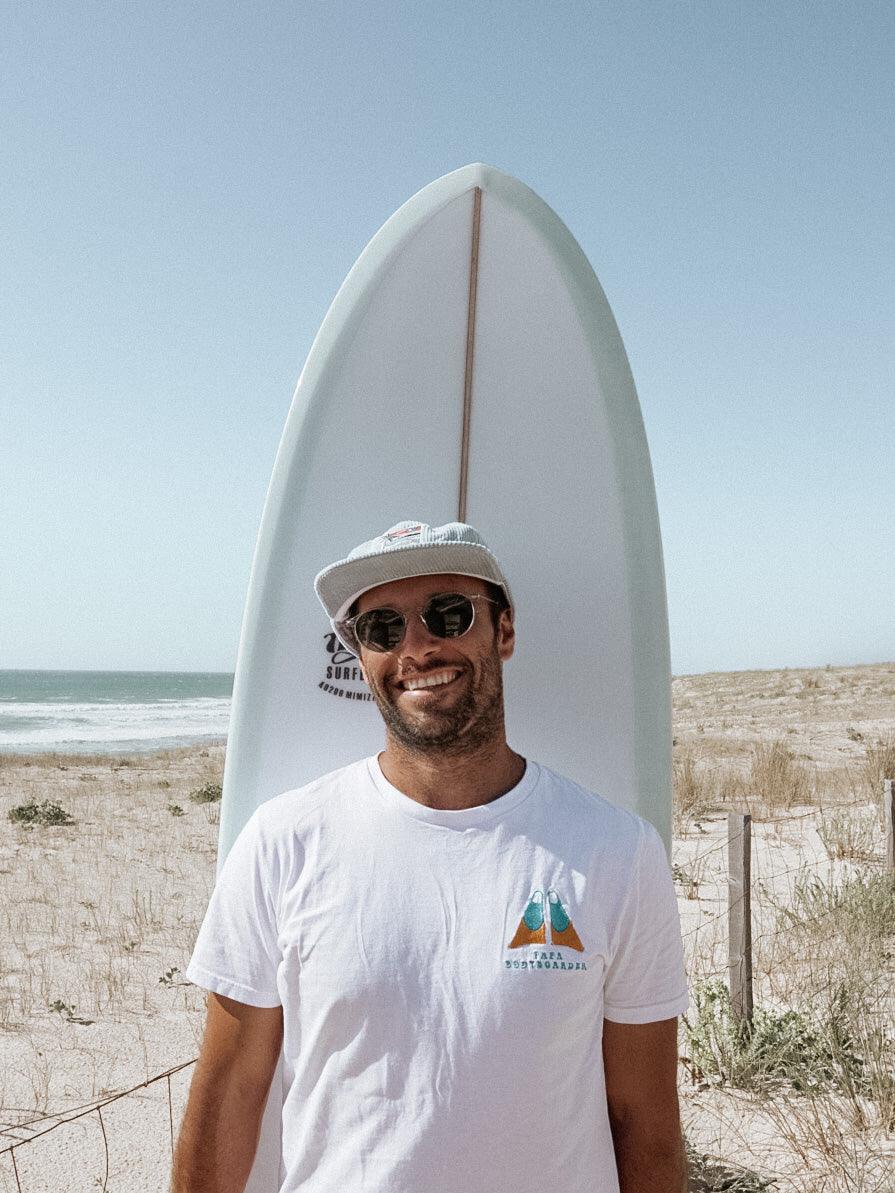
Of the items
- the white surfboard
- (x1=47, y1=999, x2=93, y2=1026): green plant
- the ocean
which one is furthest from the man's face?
the ocean

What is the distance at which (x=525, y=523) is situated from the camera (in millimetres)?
2664

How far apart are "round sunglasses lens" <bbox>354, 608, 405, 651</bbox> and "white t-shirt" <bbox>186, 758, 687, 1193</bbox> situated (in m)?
0.30

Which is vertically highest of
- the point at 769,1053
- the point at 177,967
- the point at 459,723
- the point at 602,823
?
the point at 459,723

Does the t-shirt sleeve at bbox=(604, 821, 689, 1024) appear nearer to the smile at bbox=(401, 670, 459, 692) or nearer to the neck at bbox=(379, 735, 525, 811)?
the neck at bbox=(379, 735, 525, 811)

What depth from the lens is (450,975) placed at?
3.91ft

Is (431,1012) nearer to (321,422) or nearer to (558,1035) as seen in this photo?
(558,1035)

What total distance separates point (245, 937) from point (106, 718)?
3888 cm

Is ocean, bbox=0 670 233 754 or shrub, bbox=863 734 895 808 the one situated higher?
shrub, bbox=863 734 895 808

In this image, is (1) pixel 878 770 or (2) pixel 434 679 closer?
(2) pixel 434 679

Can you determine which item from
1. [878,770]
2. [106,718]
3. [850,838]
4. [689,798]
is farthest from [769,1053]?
[106,718]

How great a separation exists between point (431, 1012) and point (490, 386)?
2.01m

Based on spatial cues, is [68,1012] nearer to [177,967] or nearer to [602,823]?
[177,967]

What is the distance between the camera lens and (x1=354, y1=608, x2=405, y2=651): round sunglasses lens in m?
1.52

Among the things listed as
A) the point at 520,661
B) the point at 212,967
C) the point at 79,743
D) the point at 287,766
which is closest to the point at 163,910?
the point at 287,766
